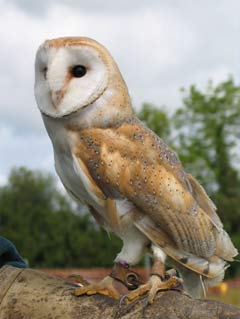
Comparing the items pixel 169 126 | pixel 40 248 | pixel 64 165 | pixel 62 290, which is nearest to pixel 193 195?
pixel 64 165

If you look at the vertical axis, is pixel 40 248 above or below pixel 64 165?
below

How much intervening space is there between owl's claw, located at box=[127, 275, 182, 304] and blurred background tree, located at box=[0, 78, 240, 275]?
16364 mm

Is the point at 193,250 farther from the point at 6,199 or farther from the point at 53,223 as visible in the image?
the point at 6,199

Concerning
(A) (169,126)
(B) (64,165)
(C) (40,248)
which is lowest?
(C) (40,248)

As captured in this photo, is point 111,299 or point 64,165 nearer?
point 111,299

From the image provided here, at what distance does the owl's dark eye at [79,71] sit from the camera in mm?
2021

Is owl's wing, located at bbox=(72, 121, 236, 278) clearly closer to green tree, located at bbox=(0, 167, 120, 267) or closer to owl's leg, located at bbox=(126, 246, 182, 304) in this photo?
owl's leg, located at bbox=(126, 246, 182, 304)

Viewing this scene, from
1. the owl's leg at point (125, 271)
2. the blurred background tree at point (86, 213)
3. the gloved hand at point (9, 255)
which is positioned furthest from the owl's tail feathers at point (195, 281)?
the blurred background tree at point (86, 213)

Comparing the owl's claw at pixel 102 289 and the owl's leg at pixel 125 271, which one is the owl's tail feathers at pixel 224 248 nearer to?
→ the owl's leg at pixel 125 271

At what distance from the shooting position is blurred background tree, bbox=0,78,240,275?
68.0ft

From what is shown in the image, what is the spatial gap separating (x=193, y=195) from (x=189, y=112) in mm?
19395

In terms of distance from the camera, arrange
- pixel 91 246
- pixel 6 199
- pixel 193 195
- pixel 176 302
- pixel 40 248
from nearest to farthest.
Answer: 1. pixel 176 302
2. pixel 193 195
3. pixel 91 246
4. pixel 40 248
5. pixel 6 199

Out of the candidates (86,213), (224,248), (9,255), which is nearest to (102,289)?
(9,255)

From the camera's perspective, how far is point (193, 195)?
221 cm
